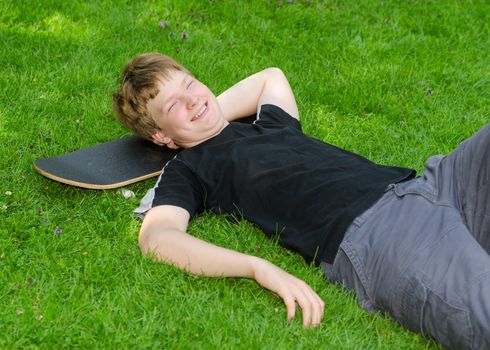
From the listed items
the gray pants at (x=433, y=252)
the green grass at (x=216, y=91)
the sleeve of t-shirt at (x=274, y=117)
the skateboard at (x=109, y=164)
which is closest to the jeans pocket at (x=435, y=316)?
the gray pants at (x=433, y=252)

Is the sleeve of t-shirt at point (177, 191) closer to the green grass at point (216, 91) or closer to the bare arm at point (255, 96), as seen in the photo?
the green grass at point (216, 91)

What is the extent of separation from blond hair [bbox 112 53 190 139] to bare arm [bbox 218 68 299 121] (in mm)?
500

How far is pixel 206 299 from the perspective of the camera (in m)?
3.10

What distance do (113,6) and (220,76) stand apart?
128cm

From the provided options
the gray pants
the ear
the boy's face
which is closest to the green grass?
the gray pants

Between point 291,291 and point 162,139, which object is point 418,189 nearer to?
point 291,291

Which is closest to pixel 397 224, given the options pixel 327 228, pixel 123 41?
pixel 327 228

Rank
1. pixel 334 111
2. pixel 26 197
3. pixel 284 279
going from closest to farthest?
pixel 284 279, pixel 26 197, pixel 334 111

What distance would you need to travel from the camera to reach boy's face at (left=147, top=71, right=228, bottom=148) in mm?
3689

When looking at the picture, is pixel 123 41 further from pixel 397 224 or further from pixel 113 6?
pixel 397 224

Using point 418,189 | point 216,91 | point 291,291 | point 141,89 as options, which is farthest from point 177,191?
point 216,91

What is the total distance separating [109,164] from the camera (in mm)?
4031

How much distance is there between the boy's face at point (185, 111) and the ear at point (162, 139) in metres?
A: 0.06

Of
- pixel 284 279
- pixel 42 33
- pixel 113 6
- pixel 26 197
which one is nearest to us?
pixel 284 279
